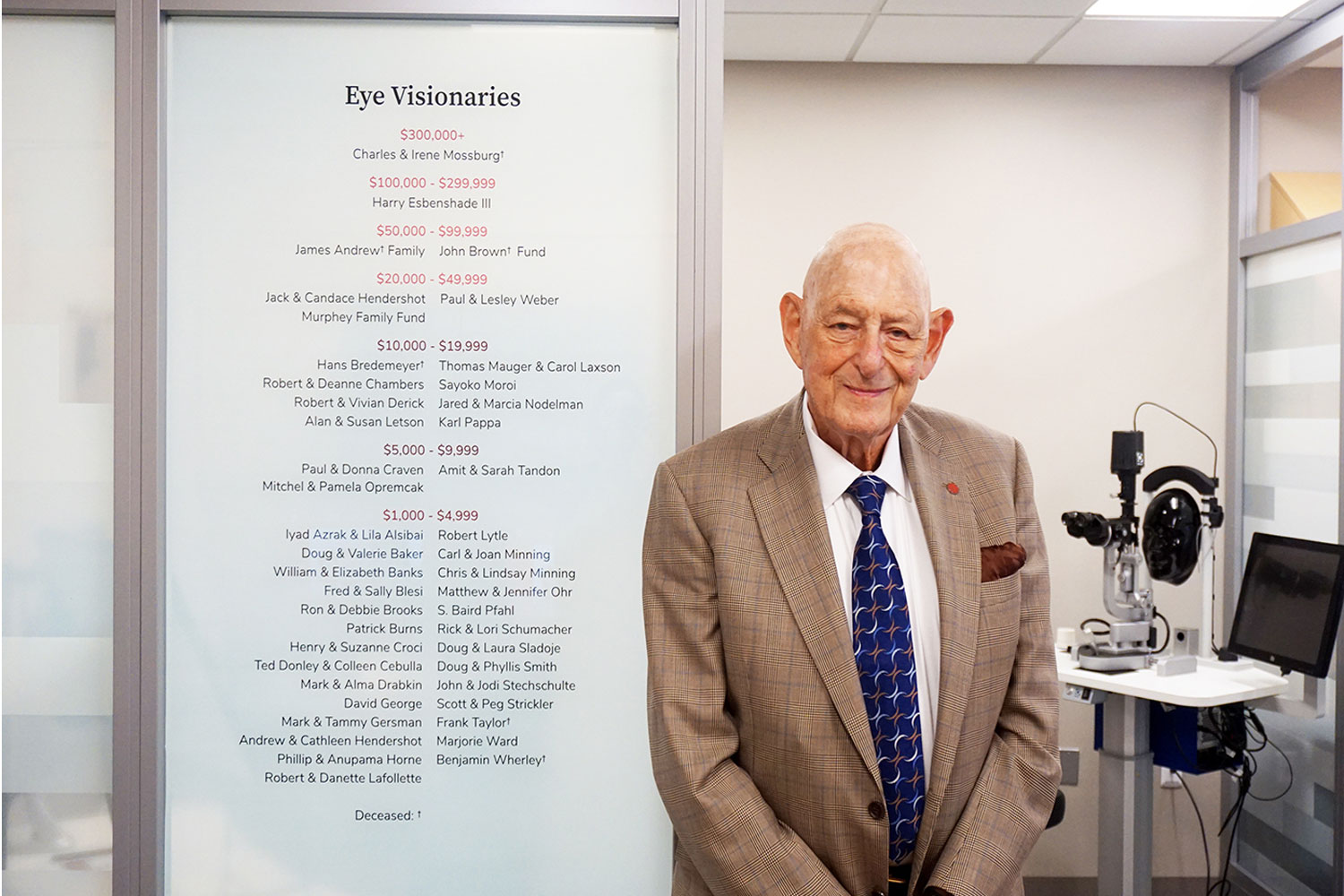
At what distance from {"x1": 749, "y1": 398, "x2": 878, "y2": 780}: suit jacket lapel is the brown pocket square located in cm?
26

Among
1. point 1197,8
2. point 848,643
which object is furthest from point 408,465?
point 1197,8

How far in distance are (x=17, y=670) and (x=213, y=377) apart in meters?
0.63

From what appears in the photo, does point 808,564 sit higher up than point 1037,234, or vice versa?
point 1037,234

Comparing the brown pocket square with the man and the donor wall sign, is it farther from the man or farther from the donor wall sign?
the donor wall sign

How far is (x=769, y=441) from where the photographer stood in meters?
1.49

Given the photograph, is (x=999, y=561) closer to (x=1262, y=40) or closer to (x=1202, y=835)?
(x=1262, y=40)

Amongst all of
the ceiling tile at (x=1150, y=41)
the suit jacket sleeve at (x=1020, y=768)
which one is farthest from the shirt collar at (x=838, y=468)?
the ceiling tile at (x=1150, y=41)

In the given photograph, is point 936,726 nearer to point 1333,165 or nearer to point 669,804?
point 669,804

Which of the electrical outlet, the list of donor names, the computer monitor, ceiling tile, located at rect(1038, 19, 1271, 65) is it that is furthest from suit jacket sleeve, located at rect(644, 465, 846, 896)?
ceiling tile, located at rect(1038, 19, 1271, 65)

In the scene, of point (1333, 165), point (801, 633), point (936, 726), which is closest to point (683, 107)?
point (801, 633)

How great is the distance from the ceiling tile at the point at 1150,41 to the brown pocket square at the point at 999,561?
2.29 metres

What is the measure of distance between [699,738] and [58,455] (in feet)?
4.08

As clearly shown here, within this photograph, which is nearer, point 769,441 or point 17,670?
point 769,441

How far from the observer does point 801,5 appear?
294 centimetres
